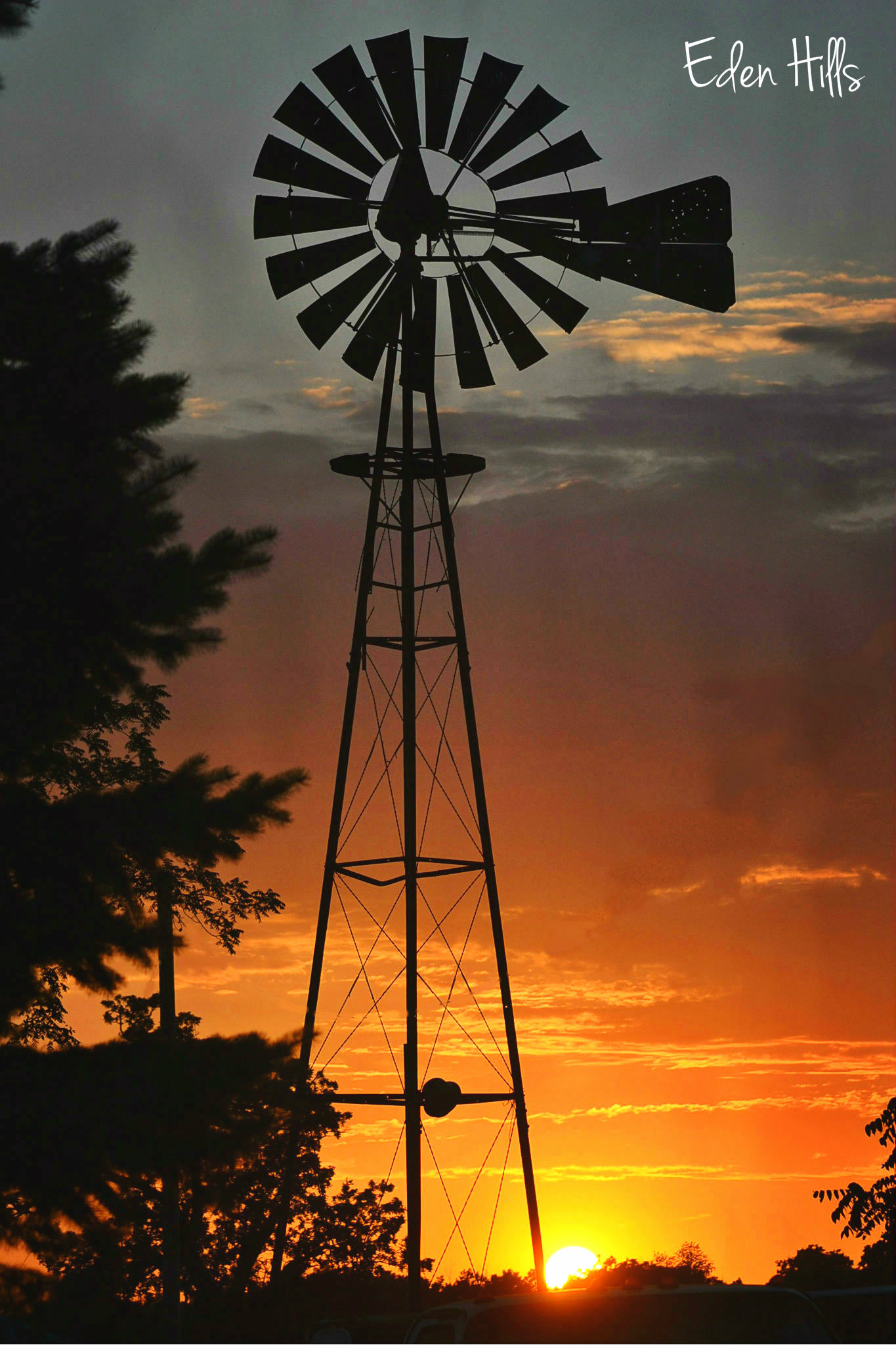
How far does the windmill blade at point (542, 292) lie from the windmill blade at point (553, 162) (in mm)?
898

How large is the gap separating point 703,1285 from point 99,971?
5607mm

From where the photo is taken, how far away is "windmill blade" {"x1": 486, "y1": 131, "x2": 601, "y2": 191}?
21.2 meters

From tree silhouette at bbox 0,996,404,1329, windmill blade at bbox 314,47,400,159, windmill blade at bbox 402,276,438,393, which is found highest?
windmill blade at bbox 314,47,400,159

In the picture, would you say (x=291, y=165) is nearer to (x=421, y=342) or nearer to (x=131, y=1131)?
(x=421, y=342)

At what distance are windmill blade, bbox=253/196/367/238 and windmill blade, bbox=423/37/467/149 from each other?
4.45 feet

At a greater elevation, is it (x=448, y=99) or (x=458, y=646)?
(x=448, y=99)

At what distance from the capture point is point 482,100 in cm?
2086

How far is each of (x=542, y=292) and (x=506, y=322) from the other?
0.61 m

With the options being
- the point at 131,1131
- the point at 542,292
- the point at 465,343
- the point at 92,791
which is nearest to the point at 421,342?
the point at 465,343

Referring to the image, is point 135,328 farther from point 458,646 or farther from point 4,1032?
point 458,646

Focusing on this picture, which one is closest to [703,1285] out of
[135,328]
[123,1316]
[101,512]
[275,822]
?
[275,822]

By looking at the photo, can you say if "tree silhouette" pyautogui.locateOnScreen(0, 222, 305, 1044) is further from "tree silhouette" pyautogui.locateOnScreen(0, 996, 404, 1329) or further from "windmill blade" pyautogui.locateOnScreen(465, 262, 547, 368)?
"windmill blade" pyautogui.locateOnScreen(465, 262, 547, 368)

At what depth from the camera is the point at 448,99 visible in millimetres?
20859

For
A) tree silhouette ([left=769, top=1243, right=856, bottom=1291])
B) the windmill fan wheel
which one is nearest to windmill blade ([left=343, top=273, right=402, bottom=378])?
the windmill fan wheel
